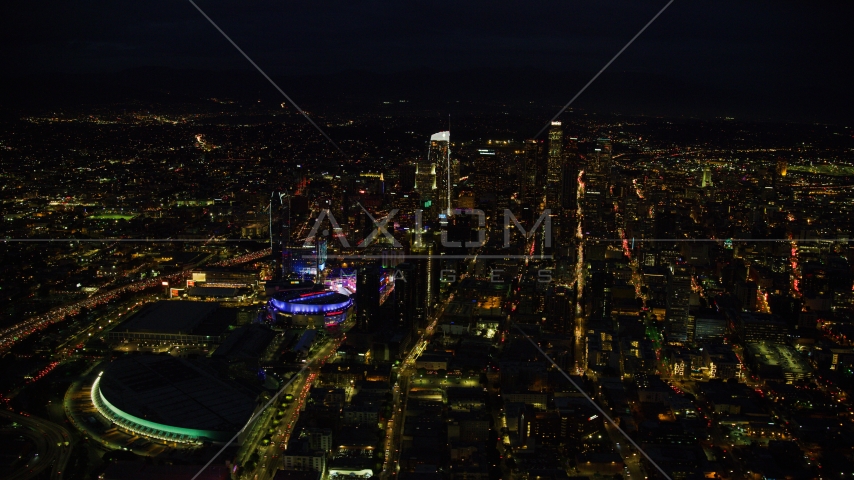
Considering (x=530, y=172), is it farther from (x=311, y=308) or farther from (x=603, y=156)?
(x=311, y=308)

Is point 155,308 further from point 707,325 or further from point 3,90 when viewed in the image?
point 707,325

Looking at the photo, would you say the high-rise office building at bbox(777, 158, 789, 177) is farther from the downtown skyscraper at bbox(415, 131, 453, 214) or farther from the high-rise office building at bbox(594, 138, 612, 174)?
the downtown skyscraper at bbox(415, 131, 453, 214)

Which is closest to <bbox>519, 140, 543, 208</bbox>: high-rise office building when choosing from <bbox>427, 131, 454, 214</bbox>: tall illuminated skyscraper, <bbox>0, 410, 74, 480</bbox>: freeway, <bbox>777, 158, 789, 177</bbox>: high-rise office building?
<bbox>427, 131, 454, 214</bbox>: tall illuminated skyscraper

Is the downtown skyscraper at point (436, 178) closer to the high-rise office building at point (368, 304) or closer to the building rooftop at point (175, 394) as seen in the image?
the high-rise office building at point (368, 304)

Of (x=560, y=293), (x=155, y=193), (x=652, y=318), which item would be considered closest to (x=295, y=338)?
(x=560, y=293)

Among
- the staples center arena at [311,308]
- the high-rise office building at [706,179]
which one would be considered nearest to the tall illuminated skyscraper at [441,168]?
the staples center arena at [311,308]
